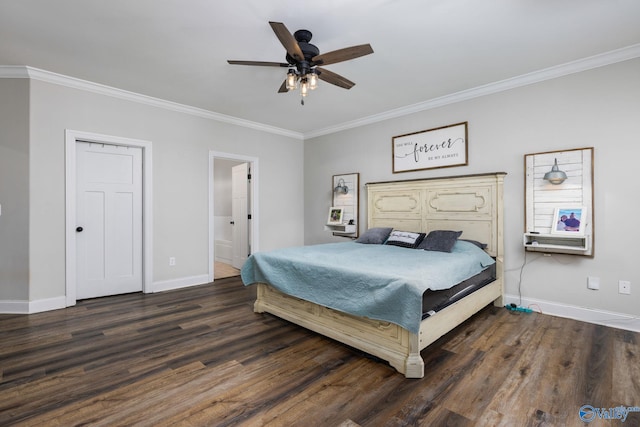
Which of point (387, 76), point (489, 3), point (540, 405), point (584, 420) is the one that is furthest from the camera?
point (387, 76)

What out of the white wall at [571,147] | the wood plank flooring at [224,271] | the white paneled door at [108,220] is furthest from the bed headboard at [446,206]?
the white paneled door at [108,220]

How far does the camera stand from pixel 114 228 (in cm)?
389

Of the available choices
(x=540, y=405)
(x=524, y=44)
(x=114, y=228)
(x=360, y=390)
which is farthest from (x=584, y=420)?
(x=114, y=228)

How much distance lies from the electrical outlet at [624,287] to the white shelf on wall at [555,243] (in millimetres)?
391

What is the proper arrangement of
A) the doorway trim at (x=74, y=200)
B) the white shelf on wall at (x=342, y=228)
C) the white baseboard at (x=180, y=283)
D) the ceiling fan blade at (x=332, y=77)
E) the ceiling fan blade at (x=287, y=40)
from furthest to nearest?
the white shelf on wall at (x=342, y=228), the white baseboard at (x=180, y=283), the doorway trim at (x=74, y=200), the ceiling fan blade at (x=332, y=77), the ceiling fan blade at (x=287, y=40)

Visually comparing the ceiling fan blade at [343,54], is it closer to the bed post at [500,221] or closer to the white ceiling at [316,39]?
the white ceiling at [316,39]

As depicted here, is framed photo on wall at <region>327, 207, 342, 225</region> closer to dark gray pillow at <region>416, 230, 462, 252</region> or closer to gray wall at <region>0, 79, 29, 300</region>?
dark gray pillow at <region>416, 230, 462, 252</region>

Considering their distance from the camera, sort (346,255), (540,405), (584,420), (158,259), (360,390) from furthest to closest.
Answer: (158,259) < (346,255) < (360,390) < (540,405) < (584,420)

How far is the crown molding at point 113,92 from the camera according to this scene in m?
3.19

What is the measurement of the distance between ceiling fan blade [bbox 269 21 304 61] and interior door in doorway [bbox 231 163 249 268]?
3.26 metres

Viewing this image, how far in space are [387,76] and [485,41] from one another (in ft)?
3.22

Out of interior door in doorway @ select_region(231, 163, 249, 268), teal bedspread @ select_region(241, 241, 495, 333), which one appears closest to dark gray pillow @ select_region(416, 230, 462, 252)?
teal bedspread @ select_region(241, 241, 495, 333)

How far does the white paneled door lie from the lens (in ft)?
12.1

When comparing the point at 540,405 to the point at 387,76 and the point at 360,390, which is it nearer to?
the point at 360,390
